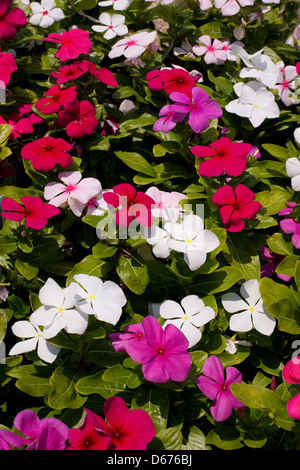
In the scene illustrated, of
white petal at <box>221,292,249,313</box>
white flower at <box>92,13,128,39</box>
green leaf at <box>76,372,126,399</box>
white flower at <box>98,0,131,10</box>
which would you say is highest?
white flower at <box>98,0,131,10</box>

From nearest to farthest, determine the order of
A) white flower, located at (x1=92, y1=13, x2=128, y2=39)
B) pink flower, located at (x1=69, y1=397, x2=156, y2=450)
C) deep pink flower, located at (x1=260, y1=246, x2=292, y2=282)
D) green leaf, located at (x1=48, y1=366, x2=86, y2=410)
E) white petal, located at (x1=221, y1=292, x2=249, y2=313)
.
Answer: pink flower, located at (x1=69, y1=397, x2=156, y2=450) → green leaf, located at (x1=48, y1=366, x2=86, y2=410) → white petal, located at (x1=221, y1=292, x2=249, y2=313) → deep pink flower, located at (x1=260, y1=246, x2=292, y2=282) → white flower, located at (x1=92, y1=13, x2=128, y2=39)

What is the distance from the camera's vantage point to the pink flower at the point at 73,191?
6.21 feet

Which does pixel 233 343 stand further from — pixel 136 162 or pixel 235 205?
pixel 136 162

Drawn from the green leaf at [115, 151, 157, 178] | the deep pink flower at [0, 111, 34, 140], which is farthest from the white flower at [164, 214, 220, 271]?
the deep pink flower at [0, 111, 34, 140]

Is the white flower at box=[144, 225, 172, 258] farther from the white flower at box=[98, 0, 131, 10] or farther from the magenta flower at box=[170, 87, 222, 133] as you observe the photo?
the white flower at box=[98, 0, 131, 10]

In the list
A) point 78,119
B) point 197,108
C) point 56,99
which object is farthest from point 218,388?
point 56,99

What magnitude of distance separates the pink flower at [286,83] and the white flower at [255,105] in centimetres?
26

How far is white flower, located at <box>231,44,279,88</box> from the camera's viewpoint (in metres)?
2.29

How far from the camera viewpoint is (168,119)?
2062 millimetres

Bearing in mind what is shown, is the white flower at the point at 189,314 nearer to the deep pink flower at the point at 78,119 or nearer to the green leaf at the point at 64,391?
the green leaf at the point at 64,391

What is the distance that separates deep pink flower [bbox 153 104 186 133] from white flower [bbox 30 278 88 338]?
85 centimetres

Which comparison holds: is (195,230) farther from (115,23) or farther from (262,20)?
(262,20)

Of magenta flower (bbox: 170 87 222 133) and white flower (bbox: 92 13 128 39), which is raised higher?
white flower (bbox: 92 13 128 39)
